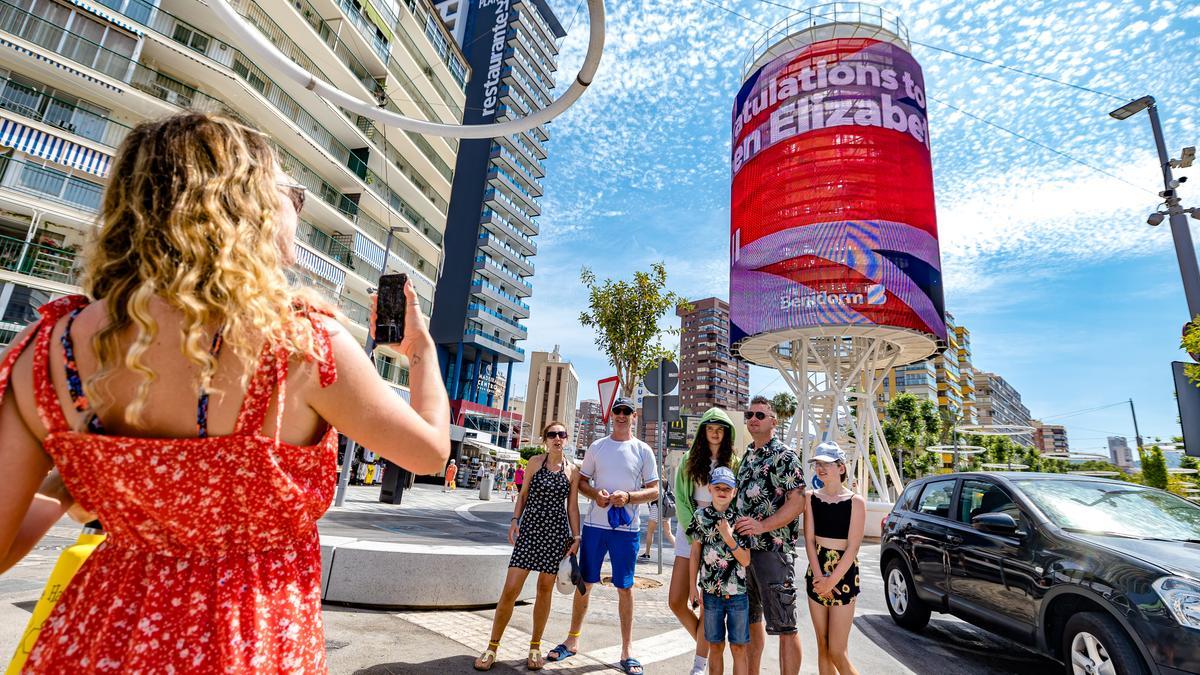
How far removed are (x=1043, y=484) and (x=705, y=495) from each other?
11.6ft

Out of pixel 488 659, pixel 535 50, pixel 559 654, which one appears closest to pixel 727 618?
pixel 559 654

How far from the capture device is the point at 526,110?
58469 millimetres

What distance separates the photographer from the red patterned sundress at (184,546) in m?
0.96

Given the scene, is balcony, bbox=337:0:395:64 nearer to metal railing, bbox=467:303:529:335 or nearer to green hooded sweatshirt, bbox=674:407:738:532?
metal railing, bbox=467:303:529:335

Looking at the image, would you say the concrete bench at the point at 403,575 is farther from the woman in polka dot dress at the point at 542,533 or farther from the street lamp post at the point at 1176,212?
the street lamp post at the point at 1176,212

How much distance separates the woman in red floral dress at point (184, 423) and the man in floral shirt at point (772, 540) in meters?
3.23

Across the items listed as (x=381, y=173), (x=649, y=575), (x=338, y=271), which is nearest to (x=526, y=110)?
(x=381, y=173)

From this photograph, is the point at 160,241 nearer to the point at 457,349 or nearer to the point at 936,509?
the point at 936,509

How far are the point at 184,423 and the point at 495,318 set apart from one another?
180 ft

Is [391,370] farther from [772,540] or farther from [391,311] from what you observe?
[391,311]

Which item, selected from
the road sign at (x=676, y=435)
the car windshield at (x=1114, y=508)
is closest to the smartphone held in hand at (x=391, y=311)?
the car windshield at (x=1114, y=508)

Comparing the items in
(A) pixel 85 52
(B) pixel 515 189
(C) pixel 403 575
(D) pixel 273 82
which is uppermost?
(B) pixel 515 189

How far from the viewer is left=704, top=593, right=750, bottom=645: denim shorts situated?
11.7 ft

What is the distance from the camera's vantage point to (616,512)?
470cm
